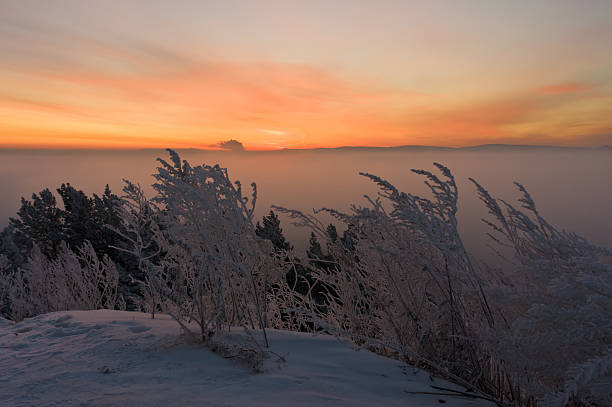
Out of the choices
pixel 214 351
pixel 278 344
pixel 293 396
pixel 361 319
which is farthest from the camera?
pixel 361 319

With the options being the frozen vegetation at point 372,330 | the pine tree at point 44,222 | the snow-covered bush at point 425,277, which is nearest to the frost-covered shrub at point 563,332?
the frozen vegetation at point 372,330

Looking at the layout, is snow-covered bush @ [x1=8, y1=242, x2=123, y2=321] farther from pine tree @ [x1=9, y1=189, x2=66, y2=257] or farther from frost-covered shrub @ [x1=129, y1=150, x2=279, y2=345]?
pine tree @ [x1=9, y1=189, x2=66, y2=257]

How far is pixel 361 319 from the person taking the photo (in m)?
3.94

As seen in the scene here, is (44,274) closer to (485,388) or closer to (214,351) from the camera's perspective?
(214,351)

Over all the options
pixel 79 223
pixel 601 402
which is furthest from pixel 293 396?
pixel 79 223

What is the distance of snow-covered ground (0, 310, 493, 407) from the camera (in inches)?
77.4

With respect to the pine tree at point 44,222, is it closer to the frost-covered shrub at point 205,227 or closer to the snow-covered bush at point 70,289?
the snow-covered bush at point 70,289

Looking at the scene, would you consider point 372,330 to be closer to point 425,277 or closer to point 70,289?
point 425,277

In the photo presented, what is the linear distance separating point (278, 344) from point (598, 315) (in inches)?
84.0

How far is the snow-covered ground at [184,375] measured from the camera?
197 cm

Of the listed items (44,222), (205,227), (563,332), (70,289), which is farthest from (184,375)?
(44,222)

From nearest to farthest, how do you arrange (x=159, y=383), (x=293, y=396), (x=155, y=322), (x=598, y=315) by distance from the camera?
(x=598, y=315) → (x=293, y=396) → (x=159, y=383) → (x=155, y=322)

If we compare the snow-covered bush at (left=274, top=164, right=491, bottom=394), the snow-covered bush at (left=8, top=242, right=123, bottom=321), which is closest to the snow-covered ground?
the snow-covered bush at (left=274, top=164, right=491, bottom=394)

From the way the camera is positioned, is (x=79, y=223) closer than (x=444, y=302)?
No
